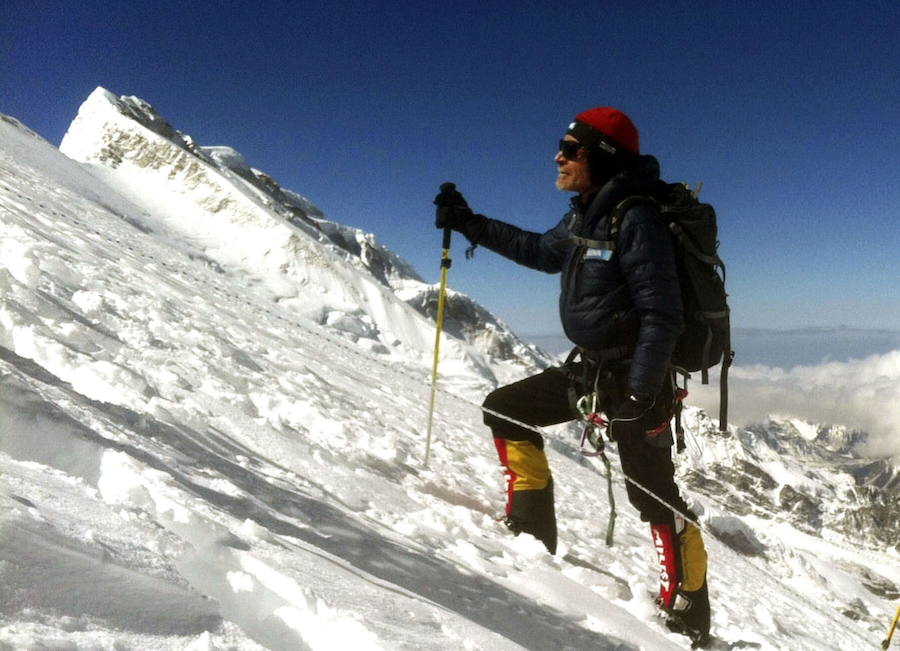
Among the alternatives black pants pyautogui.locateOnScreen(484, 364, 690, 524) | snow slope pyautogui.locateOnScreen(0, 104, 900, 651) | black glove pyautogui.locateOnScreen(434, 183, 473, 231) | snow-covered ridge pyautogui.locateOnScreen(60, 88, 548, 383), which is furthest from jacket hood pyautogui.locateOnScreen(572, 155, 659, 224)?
snow-covered ridge pyautogui.locateOnScreen(60, 88, 548, 383)

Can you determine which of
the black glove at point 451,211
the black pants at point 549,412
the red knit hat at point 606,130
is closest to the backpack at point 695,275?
the red knit hat at point 606,130

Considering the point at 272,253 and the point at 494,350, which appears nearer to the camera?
the point at 272,253

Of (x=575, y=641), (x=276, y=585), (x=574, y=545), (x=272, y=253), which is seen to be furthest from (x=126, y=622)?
(x=272, y=253)

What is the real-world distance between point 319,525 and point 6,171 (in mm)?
15488

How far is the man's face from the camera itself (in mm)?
4012

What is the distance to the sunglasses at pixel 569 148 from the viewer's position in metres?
4.02

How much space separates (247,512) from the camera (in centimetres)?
297

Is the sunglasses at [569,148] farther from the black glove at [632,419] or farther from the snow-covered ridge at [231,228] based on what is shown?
the snow-covered ridge at [231,228]

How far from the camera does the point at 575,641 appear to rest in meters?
3.05

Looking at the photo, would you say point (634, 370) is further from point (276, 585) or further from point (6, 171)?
point (6, 171)

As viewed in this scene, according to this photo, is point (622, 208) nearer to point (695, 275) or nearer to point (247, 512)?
point (695, 275)

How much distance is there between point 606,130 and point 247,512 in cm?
302

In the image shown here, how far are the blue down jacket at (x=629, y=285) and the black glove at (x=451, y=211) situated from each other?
1042 mm

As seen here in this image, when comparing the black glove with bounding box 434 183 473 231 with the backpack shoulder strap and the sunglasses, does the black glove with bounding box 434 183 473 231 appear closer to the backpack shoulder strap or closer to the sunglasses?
the sunglasses
